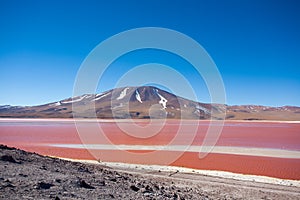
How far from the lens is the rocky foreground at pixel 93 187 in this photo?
272 inches

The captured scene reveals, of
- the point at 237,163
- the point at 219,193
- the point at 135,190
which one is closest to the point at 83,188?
the point at 135,190

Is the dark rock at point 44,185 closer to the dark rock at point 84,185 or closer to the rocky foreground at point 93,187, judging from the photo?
the rocky foreground at point 93,187

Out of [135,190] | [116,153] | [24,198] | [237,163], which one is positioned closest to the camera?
[24,198]

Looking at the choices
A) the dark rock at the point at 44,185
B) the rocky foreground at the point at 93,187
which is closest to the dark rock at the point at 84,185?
the rocky foreground at the point at 93,187

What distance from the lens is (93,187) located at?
26.7 ft

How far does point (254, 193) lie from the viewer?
11367 millimetres

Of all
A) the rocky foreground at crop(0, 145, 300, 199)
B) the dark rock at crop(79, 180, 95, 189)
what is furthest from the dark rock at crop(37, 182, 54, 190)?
the dark rock at crop(79, 180, 95, 189)

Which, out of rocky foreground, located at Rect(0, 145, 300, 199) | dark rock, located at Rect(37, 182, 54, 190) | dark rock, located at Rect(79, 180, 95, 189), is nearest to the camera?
rocky foreground, located at Rect(0, 145, 300, 199)

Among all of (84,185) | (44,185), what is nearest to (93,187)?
(84,185)

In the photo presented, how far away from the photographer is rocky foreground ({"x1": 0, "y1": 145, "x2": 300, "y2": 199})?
6906 millimetres

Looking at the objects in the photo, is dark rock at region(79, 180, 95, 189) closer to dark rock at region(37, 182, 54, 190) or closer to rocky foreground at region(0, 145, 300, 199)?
rocky foreground at region(0, 145, 300, 199)

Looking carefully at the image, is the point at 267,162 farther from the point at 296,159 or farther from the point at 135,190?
the point at 135,190

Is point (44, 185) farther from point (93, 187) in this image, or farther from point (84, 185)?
point (93, 187)

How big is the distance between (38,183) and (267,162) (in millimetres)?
17737
